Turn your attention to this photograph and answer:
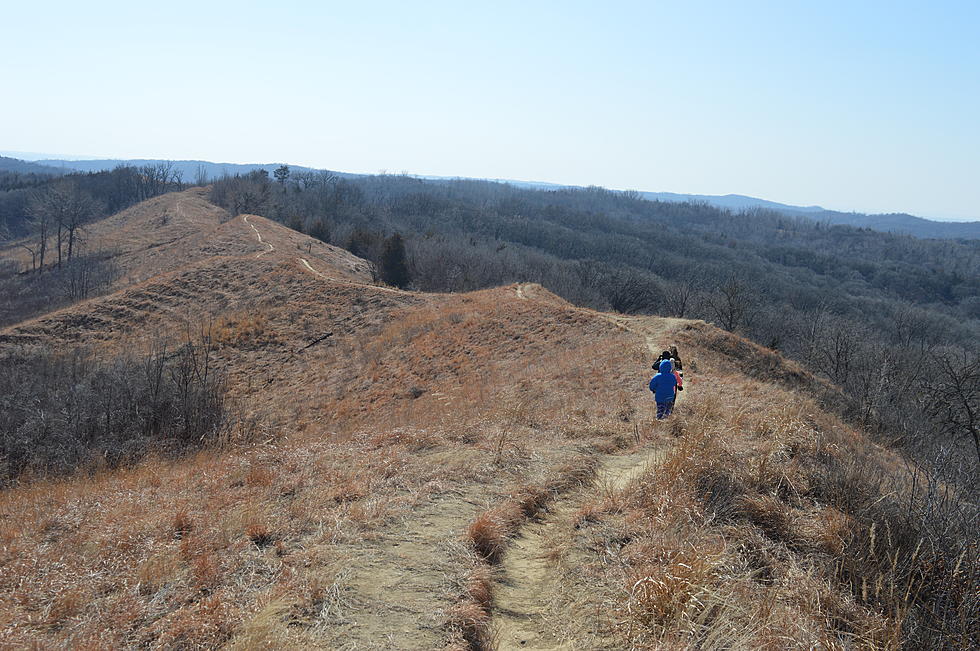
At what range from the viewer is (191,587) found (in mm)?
4574

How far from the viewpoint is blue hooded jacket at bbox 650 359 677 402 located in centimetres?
990

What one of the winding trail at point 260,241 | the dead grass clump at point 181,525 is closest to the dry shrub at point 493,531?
the dead grass clump at point 181,525

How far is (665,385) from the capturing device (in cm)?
991

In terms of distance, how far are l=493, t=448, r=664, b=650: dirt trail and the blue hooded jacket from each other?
160 inches

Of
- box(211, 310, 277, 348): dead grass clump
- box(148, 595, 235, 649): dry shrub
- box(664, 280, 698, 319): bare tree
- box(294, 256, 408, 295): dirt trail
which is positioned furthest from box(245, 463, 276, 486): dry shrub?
box(664, 280, 698, 319): bare tree

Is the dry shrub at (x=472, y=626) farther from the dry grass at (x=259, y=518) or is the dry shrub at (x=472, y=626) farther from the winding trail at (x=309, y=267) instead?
the winding trail at (x=309, y=267)

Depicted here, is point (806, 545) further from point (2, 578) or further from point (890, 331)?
point (890, 331)

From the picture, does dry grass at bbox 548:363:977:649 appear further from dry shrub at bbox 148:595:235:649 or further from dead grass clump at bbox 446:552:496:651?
dry shrub at bbox 148:595:235:649

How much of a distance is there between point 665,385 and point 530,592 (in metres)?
6.19

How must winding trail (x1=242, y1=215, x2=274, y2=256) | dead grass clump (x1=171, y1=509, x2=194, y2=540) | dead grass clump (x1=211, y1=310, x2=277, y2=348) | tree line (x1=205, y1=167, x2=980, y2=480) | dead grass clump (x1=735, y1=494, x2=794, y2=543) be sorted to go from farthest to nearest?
winding trail (x1=242, y1=215, x2=274, y2=256)
dead grass clump (x1=211, y1=310, x2=277, y2=348)
tree line (x1=205, y1=167, x2=980, y2=480)
dead grass clump (x1=171, y1=509, x2=194, y2=540)
dead grass clump (x1=735, y1=494, x2=794, y2=543)

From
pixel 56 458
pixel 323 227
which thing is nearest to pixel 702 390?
pixel 56 458

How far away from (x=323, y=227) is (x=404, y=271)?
20.4 m

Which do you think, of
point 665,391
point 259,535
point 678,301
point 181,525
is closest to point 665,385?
point 665,391

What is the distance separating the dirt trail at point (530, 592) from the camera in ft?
13.3
